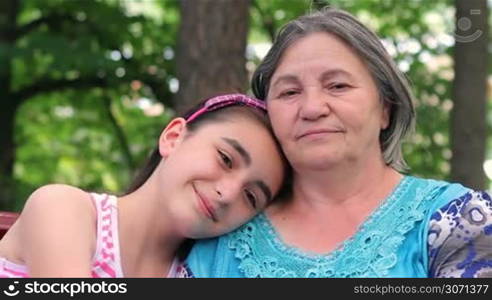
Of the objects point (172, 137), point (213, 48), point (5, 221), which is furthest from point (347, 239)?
point (213, 48)

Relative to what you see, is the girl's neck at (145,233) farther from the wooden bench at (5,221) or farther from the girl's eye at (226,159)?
the wooden bench at (5,221)

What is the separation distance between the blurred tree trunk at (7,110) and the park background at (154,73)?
0.01m

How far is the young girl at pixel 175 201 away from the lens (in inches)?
81.7

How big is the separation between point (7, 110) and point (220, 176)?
4825mm

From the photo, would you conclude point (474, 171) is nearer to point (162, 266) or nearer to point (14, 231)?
point (162, 266)

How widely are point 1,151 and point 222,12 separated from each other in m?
2.71

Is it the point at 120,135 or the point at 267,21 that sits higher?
the point at 267,21

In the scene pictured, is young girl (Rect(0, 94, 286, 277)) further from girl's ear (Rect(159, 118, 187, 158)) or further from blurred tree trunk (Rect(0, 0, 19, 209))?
blurred tree trunk (Rect(0, 0, 19, 209))

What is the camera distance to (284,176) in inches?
92.4

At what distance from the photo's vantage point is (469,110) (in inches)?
191

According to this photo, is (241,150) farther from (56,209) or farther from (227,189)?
(56,209)

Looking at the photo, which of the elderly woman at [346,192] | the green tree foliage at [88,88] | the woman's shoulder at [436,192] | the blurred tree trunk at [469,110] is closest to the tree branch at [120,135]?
the green tree foliage at [88,88]

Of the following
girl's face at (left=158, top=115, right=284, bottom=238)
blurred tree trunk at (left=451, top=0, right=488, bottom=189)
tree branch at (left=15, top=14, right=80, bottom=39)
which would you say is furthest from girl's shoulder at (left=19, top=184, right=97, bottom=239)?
tree branch at (left=15, top=14, right=80, bottom=39)

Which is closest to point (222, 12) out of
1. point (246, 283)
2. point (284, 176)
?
point (284, 176)
